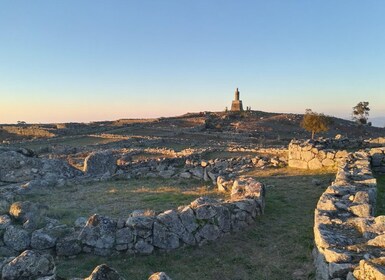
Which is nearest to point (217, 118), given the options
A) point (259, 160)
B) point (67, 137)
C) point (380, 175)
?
point (67, 137)

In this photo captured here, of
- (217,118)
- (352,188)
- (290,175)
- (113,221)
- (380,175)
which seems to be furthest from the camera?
(217,118)

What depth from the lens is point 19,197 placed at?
15141 millimetres

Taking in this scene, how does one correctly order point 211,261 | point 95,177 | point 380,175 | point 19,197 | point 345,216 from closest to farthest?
point 345,216 < point 211,261 < point 19,197 < point 380,175 < point 95,177

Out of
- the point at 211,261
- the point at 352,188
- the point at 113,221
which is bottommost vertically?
the point at 211,261

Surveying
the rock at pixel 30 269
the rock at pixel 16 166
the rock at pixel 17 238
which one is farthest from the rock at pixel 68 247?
the rock at pixel 16 166

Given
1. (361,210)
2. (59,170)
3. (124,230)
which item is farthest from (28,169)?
(361,210)

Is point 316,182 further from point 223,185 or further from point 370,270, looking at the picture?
point 370,270

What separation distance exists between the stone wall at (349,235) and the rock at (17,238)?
6.90 metres

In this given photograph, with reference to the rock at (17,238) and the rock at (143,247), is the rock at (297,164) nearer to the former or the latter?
the rock at (143,247)

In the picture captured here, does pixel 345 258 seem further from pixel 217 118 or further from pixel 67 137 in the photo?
pixel 217 118

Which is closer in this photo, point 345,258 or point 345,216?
point 345,258

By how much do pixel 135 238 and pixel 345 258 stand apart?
5069mm

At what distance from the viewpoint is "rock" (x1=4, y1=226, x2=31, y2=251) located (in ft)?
29.9

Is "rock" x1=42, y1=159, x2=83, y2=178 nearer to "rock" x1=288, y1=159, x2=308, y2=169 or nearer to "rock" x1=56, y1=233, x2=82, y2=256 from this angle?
"rock" x1=56, y1=233, x2=82, y2=256
